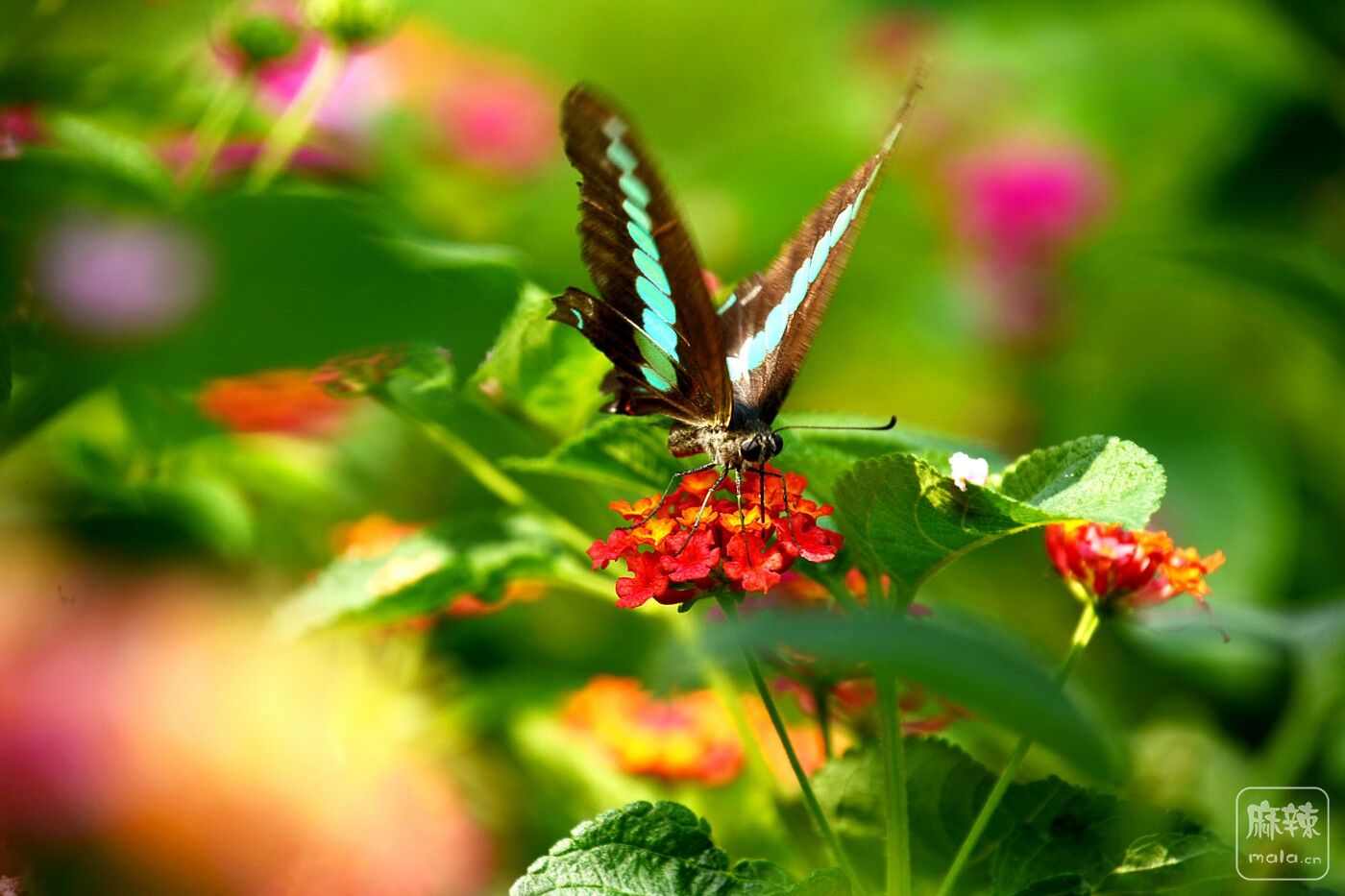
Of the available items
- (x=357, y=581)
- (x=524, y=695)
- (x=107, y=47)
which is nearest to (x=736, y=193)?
(x=107, y=47)

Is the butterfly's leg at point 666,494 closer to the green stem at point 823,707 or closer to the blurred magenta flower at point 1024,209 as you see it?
the green stem at point 823,707

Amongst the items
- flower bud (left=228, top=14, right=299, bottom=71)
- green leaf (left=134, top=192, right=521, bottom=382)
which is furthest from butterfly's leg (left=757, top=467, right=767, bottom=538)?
flower bud (left=228, top=14, right=299, bottom=71)

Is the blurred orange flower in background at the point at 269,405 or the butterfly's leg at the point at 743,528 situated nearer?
the butterfly's leg at the point at 743,528

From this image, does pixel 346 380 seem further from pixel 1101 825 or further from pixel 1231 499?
pixel 1231 499

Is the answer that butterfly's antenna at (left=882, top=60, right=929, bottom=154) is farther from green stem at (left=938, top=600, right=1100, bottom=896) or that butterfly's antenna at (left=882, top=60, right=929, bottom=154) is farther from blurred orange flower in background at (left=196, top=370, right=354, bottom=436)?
blurred orange flower in background at (left=196, top=370, right=354, bottom=436)

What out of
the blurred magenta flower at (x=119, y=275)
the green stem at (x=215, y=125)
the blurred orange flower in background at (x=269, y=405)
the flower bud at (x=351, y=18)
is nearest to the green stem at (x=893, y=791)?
the blurred magenta flower at (x=119, y=275)

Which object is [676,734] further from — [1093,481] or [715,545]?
[1093,481]
